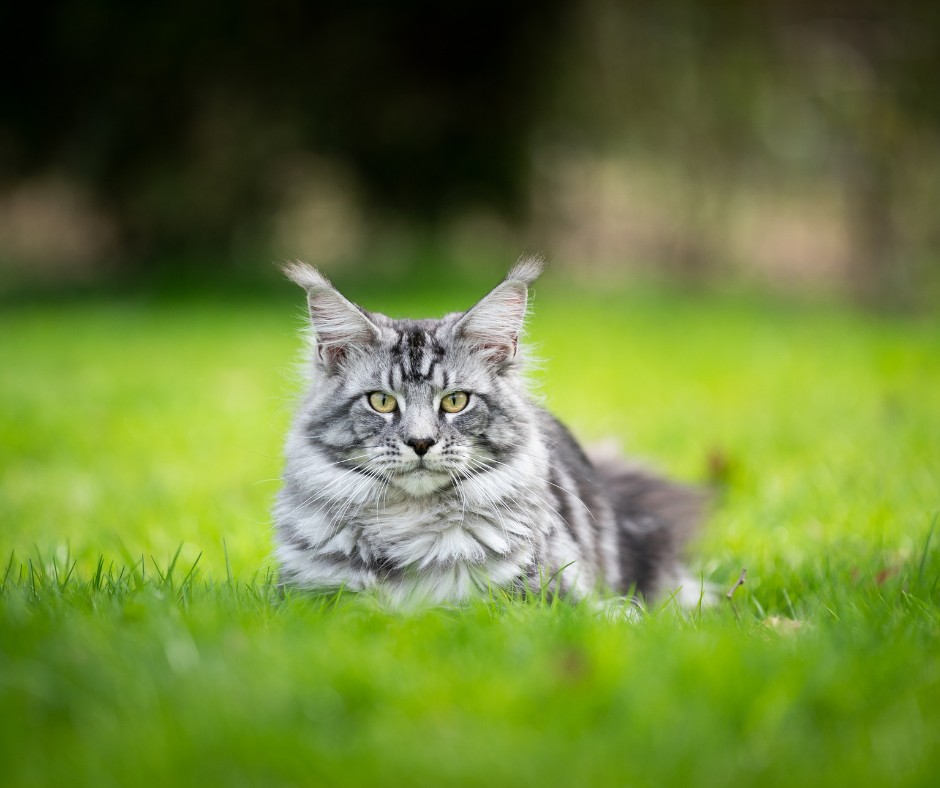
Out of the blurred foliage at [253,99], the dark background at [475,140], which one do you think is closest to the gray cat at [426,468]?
the dark background at [475,140]

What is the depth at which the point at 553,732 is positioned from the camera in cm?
165

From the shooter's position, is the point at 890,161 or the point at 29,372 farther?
the point at 890,161

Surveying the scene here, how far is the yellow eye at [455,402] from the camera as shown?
2613 millimetres

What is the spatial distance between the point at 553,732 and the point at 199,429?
392 cm

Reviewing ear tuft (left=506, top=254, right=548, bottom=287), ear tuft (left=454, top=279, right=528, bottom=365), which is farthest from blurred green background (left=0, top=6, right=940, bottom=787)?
ear tuft (left=506, top=254, right=548, bottom=287)

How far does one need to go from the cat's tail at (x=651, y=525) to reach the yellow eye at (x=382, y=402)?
1.01 m

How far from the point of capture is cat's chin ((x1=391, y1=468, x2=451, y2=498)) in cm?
248

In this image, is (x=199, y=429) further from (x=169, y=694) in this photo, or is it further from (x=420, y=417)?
(x=169, y=694)

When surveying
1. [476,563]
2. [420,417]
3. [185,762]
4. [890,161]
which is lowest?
[185,762]

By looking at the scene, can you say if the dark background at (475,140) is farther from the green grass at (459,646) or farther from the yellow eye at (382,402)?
the yellow eye at (382,402)

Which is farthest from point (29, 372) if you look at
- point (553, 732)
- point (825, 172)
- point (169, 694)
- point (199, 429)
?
point (825, 172)

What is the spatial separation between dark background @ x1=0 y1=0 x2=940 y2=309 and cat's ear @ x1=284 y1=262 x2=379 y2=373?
8.30 metres

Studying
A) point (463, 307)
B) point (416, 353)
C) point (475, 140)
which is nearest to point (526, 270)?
point (416, 353)

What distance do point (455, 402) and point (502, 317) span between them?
0.33 metres
